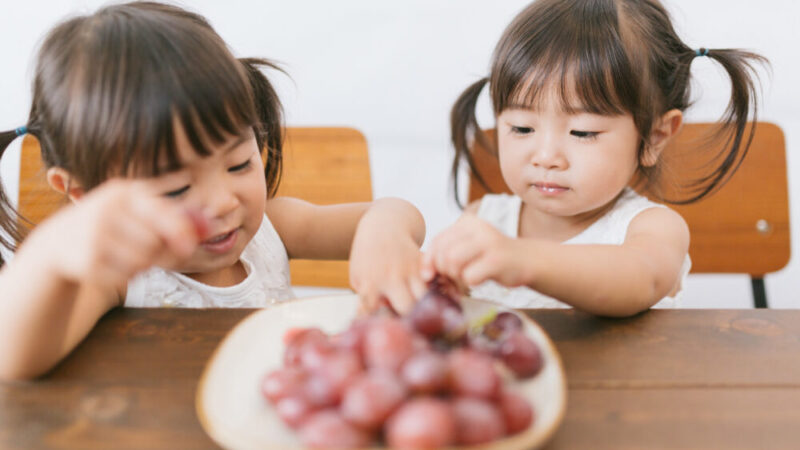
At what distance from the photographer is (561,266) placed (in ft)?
2.51

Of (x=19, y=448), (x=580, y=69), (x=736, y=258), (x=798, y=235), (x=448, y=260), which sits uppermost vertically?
(x=580, y=69)

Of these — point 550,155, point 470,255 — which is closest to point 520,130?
point 550,155

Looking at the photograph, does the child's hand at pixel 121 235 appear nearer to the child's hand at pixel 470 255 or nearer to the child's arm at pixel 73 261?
the child's arm at pixel 73 261

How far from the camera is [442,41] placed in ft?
7.53

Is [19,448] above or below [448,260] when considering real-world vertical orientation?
below

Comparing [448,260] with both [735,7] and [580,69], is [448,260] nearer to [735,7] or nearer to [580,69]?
[580,69]

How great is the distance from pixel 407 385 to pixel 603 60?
2.70ft

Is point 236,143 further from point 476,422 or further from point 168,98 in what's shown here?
point 476,422

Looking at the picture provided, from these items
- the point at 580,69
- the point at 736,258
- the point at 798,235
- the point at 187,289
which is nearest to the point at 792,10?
the point at 798,235

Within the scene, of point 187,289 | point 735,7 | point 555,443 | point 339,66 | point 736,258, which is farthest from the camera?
point 339,66

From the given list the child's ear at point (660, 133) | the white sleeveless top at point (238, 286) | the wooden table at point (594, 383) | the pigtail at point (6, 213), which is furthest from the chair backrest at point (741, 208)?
the pigtail at point (6, 213)

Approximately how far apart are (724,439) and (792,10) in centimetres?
209

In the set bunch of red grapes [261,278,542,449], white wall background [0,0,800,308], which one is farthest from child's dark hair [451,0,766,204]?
white wall background [0,0,800,308]

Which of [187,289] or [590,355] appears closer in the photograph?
[590,355]
